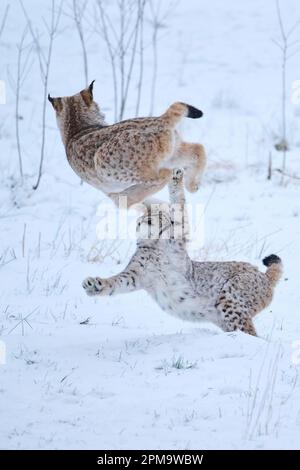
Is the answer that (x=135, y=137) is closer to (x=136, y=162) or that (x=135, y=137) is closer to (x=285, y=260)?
(x=136, y=162)

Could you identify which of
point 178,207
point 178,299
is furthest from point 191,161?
point 178,299

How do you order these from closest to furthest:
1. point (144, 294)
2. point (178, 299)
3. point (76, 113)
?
point (178, 299) < point (76, 113) < point (144, 294)

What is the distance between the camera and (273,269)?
24.6 ft

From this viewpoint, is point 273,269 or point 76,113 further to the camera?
point 76,113

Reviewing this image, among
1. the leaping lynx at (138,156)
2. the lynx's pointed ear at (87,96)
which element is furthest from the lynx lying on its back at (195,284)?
the lynx's pointed ear at (87,96)

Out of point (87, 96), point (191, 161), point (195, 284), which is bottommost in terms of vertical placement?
point (195, 284)

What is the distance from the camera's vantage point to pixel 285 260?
9977 millimetres

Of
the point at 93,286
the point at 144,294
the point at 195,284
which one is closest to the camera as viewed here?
the point at 93,286

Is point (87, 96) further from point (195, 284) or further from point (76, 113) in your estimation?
point (195, 284)

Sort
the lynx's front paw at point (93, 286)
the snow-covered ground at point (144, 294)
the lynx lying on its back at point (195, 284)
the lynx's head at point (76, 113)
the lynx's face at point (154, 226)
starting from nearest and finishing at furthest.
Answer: the snow-covered ground at point (144, 294) → the lynx's front paw at point (93, 286) → the lynx lying on its back at point (195, 284) → the lynx's face at point (154, 226) → the lynx's head at point (76, 113)

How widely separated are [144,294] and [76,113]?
2.05 meters

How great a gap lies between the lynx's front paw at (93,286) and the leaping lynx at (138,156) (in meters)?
0.79

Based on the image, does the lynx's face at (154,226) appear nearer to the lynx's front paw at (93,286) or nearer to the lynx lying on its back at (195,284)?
the lynx lying on its back at (195,284)

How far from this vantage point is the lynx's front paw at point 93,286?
6.44 m
